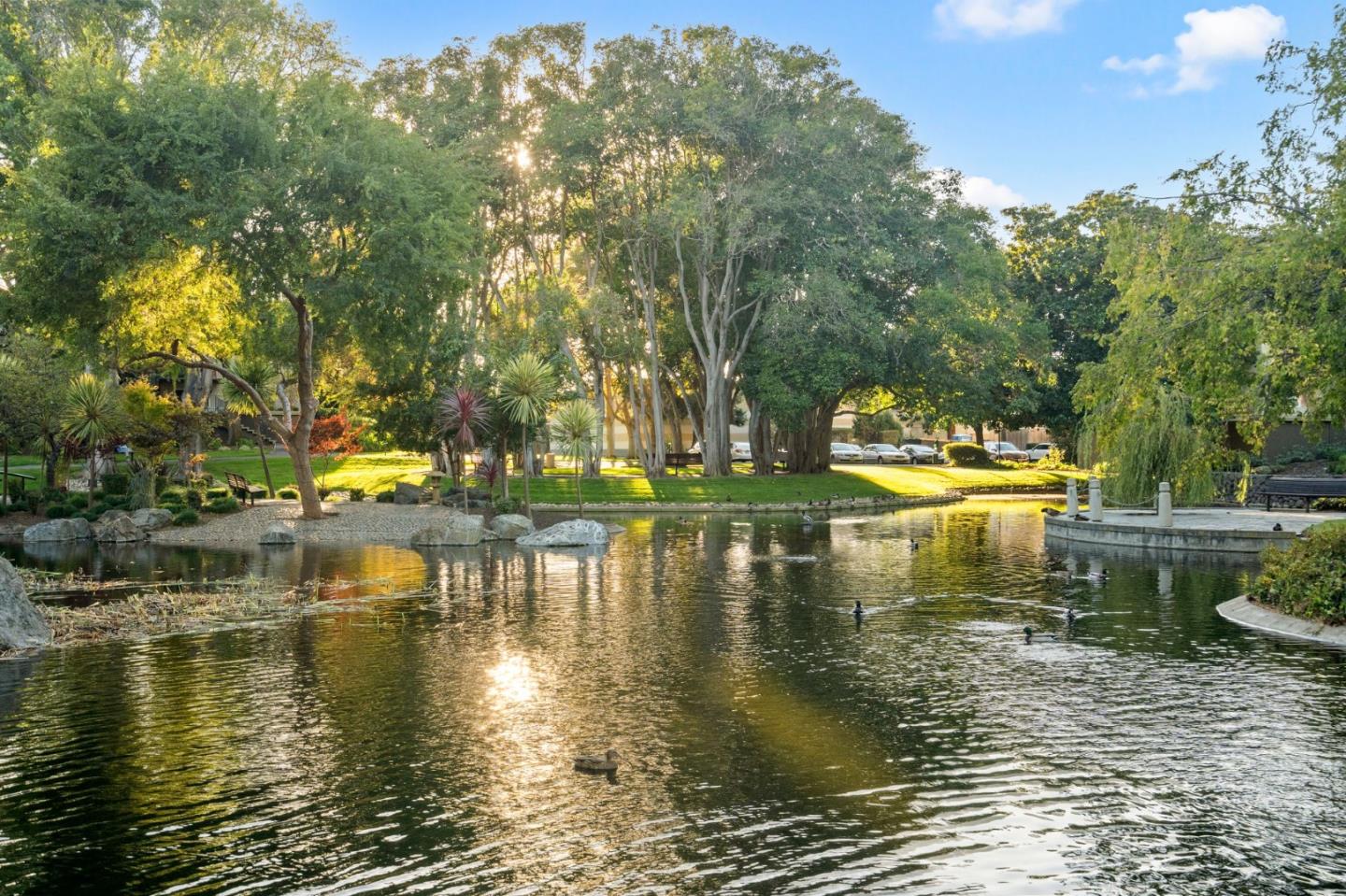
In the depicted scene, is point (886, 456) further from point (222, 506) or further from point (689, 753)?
point (689, 753)

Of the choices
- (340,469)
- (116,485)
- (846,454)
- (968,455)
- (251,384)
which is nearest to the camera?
(116,485)

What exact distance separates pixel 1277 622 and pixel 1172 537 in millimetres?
12259

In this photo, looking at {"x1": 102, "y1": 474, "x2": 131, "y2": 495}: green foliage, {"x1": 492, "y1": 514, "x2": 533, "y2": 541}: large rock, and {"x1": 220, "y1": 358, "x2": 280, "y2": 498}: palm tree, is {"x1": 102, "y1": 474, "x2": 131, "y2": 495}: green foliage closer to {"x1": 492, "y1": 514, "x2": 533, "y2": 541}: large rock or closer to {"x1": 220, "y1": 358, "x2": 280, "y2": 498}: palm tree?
{"x1": 220, "y1": 358, "x2": 280, "y2": 498}: palm tree

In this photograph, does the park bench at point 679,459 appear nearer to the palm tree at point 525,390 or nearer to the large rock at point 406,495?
the large rock at point 406,495

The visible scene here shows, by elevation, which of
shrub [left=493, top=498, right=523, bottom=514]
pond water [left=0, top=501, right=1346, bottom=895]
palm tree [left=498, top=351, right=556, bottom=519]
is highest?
palm tree [left=498, top=351, right=556, bottom=519]

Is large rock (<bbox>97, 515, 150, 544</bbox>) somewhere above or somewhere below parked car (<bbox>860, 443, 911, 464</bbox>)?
below

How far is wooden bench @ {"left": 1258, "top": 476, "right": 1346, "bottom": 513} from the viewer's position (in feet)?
109

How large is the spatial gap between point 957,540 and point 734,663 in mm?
19269

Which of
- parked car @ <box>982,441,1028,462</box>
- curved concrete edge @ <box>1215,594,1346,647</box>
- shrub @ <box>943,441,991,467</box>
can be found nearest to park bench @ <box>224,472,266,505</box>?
curved concrete edge @ <box>1215,594,1346,647</box>

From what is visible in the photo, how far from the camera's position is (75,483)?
46.6m

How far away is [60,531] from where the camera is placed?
1407 inches

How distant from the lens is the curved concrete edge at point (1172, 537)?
95.1ft

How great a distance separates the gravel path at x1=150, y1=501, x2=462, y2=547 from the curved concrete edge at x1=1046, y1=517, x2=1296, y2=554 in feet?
61.1

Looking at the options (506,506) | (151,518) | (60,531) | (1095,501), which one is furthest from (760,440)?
(60,531)
